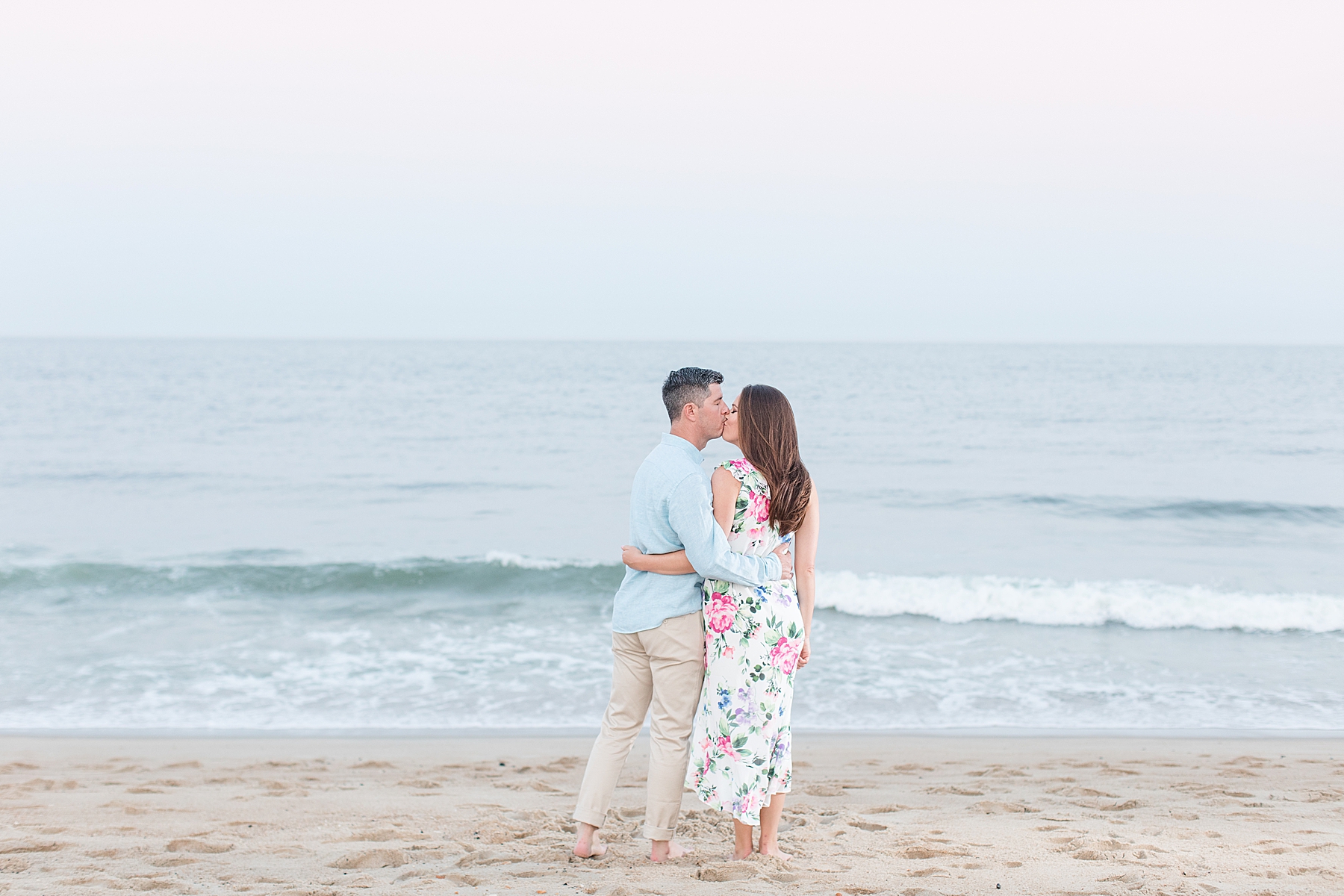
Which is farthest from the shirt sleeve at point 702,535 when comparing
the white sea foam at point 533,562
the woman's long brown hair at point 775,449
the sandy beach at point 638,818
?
the white sea foam at point 533,562

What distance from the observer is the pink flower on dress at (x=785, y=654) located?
10.2ft

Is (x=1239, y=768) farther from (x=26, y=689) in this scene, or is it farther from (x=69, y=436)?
(x=69, y=436)

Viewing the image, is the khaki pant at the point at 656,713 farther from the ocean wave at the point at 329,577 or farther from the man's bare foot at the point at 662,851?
the ocean wave at the point at 329,577

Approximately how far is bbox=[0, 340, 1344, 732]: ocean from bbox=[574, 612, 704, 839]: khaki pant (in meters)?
3.20

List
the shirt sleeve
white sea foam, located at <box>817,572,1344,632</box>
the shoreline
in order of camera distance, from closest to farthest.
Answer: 1. the shirt sleeve
2. the shoreline
3. white sea foam, located at <box>817,572,1344,632</box>

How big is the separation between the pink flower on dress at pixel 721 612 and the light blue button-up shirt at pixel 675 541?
0.06 metres

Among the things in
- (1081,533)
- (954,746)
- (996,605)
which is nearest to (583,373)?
(1081,533)

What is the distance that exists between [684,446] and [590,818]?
1.47 meters

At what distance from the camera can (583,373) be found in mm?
48281

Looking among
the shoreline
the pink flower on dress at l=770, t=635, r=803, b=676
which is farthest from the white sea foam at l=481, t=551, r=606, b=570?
the pink flower on dress at l=770, t=635, r=803, b=676

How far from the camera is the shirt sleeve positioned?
2949 mm

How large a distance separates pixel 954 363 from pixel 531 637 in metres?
51.7

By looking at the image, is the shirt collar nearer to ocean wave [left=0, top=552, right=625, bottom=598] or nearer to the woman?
the woman

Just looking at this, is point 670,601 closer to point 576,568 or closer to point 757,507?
point 757,507
